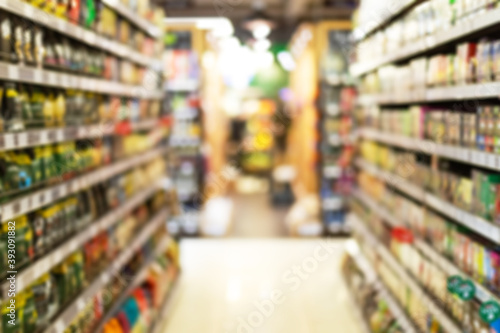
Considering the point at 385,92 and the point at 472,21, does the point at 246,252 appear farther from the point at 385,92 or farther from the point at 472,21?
the point at 472,21

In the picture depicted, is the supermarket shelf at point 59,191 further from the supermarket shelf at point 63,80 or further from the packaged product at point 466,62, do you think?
the packaged product at point 466,62

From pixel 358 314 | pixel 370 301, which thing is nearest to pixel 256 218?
pixel 358 314

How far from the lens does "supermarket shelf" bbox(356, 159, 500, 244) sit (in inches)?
108

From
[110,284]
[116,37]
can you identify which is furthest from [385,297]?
[116,37]

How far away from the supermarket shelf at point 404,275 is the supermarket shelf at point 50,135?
7.56 feet

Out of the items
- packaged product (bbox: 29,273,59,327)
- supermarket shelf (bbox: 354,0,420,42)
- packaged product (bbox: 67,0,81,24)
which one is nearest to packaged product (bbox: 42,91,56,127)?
packaged product (bbox: 67,0,81,24)

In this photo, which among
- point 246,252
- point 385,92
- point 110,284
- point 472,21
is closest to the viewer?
point 472,21

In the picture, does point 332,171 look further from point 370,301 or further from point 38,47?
point 38,47

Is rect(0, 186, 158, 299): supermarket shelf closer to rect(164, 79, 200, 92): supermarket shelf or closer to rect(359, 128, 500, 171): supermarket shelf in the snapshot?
rect(359, 128, 500, 171): supermarket shelf

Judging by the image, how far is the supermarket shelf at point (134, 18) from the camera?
14.5 ft

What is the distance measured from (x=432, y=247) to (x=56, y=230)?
2216 millimetres

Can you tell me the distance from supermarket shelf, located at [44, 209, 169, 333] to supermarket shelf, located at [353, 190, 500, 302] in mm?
2059

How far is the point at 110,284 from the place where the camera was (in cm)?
432

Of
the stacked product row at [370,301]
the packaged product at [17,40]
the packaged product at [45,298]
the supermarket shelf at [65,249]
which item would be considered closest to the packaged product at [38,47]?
the packaged product at [17,40]
